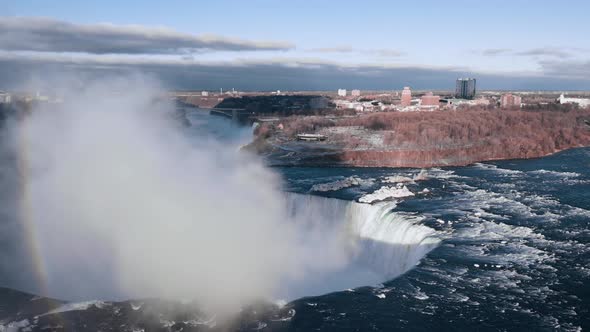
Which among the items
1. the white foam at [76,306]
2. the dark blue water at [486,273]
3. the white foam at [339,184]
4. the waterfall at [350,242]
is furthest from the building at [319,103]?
the white foam at [76,306]

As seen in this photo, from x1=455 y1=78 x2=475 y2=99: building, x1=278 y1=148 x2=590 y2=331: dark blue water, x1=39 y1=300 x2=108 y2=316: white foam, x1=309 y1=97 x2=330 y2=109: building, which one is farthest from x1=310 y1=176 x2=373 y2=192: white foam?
x1=455 y1=78 x2=475 y2=99: building

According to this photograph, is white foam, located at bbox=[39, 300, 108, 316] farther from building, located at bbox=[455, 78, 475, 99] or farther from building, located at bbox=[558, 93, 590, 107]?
building, located at bbox=[455, 78, 475, 99]

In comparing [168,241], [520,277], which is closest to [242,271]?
[168,241]

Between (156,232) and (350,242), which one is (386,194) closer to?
(350,242)

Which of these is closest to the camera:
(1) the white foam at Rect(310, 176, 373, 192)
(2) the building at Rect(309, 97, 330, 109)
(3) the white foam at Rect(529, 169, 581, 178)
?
(1) the white foam at Rect(310, 176, 373, 192)

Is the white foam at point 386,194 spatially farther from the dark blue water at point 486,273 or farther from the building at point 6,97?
the building at point 6,97
